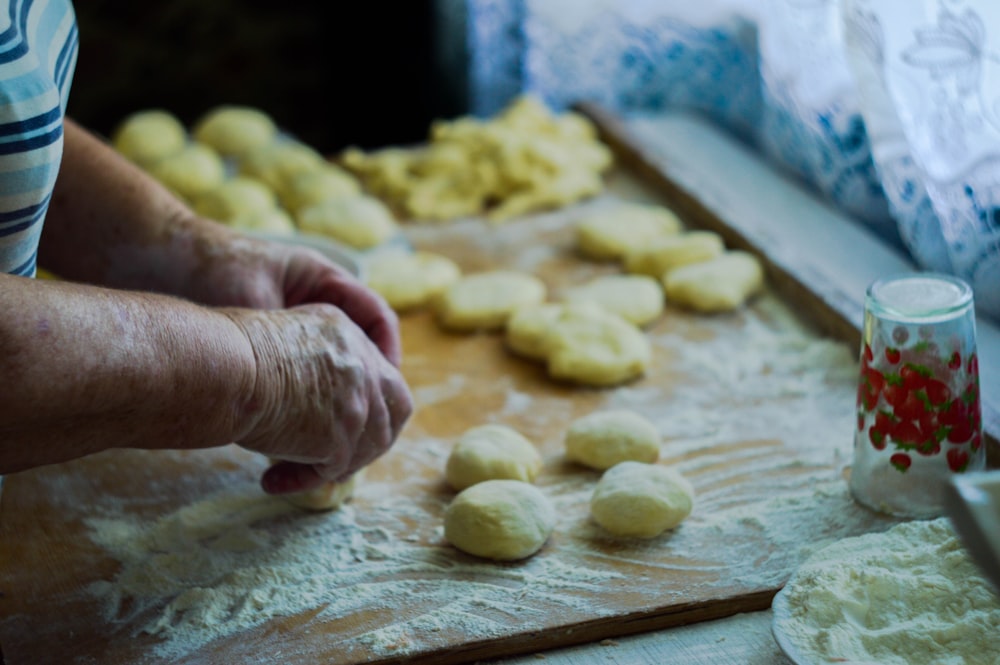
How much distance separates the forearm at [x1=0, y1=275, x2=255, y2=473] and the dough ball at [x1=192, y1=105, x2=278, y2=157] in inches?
67.4

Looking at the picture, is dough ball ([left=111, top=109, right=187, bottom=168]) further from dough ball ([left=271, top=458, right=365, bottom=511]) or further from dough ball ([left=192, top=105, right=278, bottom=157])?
dough ball ([left=271, top=458, right=365, bottom=511])

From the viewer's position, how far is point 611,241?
7.18 ft

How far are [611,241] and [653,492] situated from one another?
0.93 meters

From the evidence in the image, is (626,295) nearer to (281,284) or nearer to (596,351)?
(596,351)

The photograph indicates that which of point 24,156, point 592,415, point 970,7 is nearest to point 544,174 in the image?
point 592,415

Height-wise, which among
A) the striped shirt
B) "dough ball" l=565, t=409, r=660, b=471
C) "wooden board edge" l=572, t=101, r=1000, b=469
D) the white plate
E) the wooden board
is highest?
the striped shirt

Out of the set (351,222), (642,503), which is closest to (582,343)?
(642,503)

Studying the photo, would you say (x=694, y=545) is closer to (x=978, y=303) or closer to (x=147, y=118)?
(x=978, y=303)

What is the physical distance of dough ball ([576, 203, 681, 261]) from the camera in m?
2.19

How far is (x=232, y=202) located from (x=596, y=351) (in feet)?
3.30

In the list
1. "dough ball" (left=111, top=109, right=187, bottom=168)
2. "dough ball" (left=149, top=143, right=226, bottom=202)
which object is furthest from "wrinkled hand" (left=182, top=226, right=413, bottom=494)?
"dough ball" (left=111, top=109, right=187, bottom=168)

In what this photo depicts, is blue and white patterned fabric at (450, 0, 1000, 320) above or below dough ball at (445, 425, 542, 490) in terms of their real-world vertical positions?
above

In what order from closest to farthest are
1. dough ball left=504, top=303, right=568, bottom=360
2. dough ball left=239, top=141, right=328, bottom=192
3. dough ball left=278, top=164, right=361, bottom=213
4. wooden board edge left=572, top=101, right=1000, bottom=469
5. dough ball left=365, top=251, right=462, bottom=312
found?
wooden board edge left=572, top=101, right=1000, bottom=469 → dough ball left=504, top=303, right=568, bottom=360 → dough ball left=365, top=251, right=462, bottom=312 → dough ball left=278, top=164, right=361, bottom=213 → dough ball left=239, top=141, right=328, bottom=192

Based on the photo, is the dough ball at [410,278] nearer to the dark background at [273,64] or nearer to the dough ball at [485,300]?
the dough ball at [485,300]
